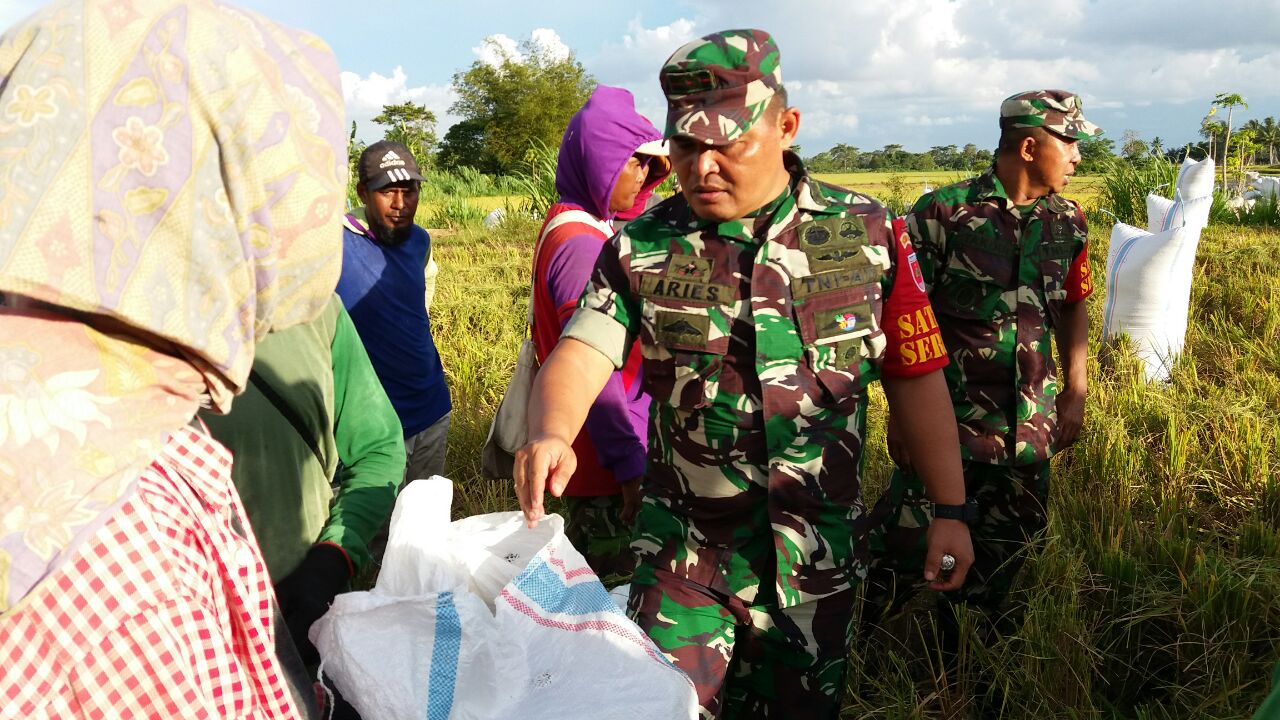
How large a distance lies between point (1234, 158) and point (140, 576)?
683 inches

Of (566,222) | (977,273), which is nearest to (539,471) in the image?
(566,222)

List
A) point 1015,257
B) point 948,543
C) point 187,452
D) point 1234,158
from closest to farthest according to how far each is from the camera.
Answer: point 187,452, point 948,543, point 1015,257, point 1234,158

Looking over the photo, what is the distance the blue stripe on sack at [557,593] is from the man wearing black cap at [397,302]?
2235mm

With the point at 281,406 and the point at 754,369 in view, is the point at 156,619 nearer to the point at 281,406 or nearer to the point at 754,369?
the point at 281,406

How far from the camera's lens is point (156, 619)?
0.90 m

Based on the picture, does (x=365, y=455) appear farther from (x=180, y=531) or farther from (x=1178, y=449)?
(x=1178, y=449)

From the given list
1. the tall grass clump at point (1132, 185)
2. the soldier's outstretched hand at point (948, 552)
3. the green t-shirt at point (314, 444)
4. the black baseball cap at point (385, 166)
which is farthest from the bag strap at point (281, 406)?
the tall grass clump at point (1132, 185)

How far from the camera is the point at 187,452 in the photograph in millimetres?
1012

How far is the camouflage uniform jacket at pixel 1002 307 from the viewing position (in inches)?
116

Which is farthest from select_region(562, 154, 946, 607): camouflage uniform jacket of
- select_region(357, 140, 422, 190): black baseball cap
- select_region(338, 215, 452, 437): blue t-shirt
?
select_region(357, 140, 422, 190): black baseball cap

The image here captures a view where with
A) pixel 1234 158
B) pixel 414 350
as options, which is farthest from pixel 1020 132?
pixel 1234 158

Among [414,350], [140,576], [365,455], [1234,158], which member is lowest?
[1234,158]

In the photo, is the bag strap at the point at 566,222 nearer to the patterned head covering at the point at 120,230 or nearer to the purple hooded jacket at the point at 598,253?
the purple hooded jacket at the point at 598,253

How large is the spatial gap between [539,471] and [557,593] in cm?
25
